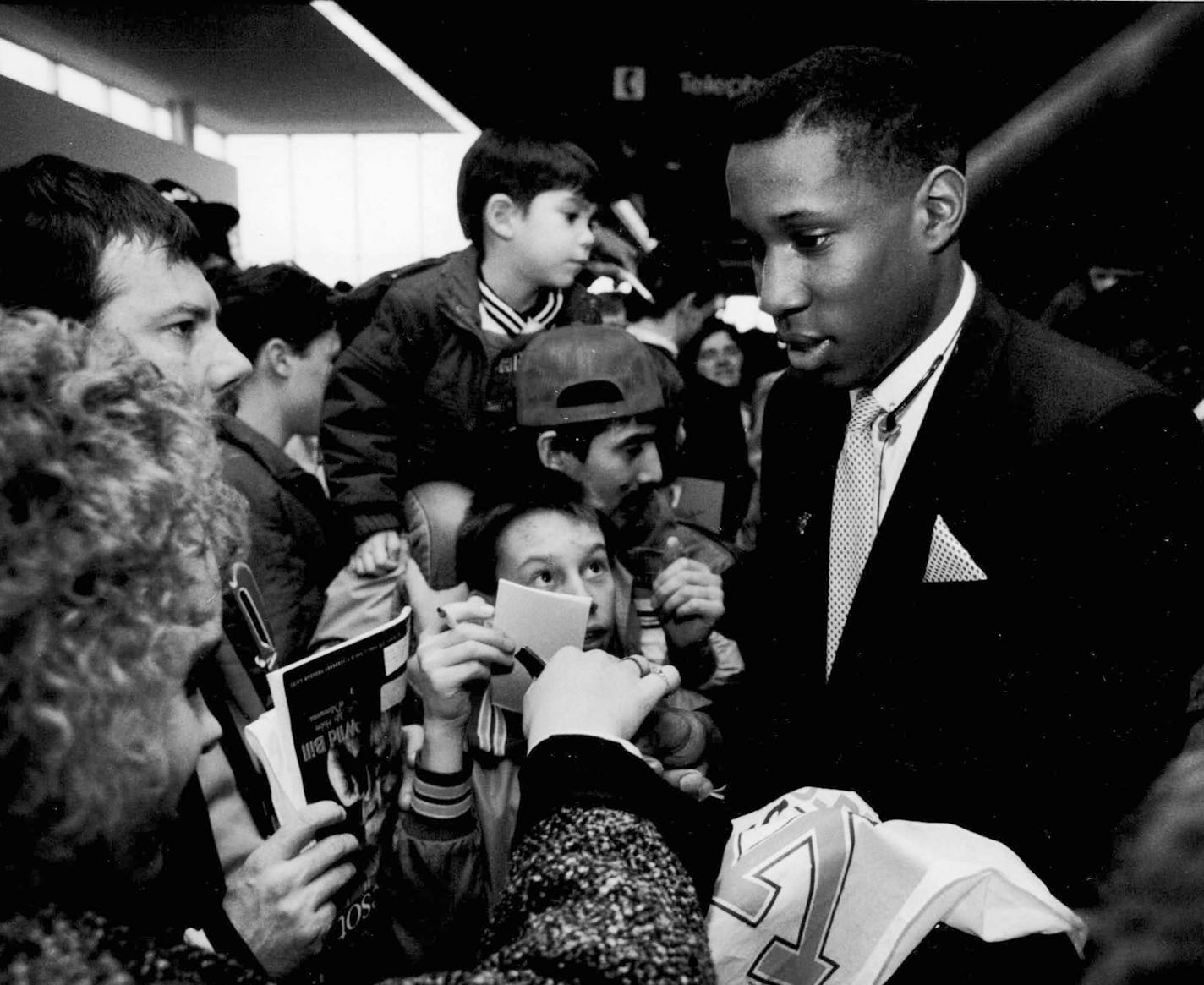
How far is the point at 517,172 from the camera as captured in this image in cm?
283

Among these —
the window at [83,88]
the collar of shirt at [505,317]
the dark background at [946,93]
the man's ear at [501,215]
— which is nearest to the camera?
the dark background at [946,93]

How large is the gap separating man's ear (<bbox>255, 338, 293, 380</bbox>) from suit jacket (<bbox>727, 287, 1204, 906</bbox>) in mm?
2199

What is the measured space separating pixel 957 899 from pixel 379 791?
698 millimetres

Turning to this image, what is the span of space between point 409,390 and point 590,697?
1834 millimetres

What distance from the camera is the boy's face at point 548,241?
109 inches

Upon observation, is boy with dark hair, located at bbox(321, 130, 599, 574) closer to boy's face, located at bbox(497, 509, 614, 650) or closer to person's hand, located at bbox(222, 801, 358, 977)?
boy's face, located at bbox(497, 509, 614, 650)

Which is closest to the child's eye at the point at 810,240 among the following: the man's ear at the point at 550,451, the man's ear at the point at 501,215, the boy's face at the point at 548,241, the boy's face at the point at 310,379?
the man's ear at the point at 550,451

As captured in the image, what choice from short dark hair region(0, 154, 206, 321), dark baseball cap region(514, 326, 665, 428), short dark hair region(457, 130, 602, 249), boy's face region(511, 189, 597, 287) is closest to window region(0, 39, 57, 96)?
short dark hair region(457, 130, 602, 249)

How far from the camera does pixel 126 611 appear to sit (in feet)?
2.21

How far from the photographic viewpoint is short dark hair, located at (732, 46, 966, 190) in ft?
4.68

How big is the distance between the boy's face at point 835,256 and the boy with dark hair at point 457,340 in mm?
1168

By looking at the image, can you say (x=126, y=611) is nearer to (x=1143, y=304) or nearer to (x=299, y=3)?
(x=1143, y=304)

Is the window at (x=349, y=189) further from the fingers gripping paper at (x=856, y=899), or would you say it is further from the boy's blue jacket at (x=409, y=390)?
the fingers gripping paper at (x=856, y=899)

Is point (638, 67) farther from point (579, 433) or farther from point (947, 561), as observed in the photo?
point (947, 561)
